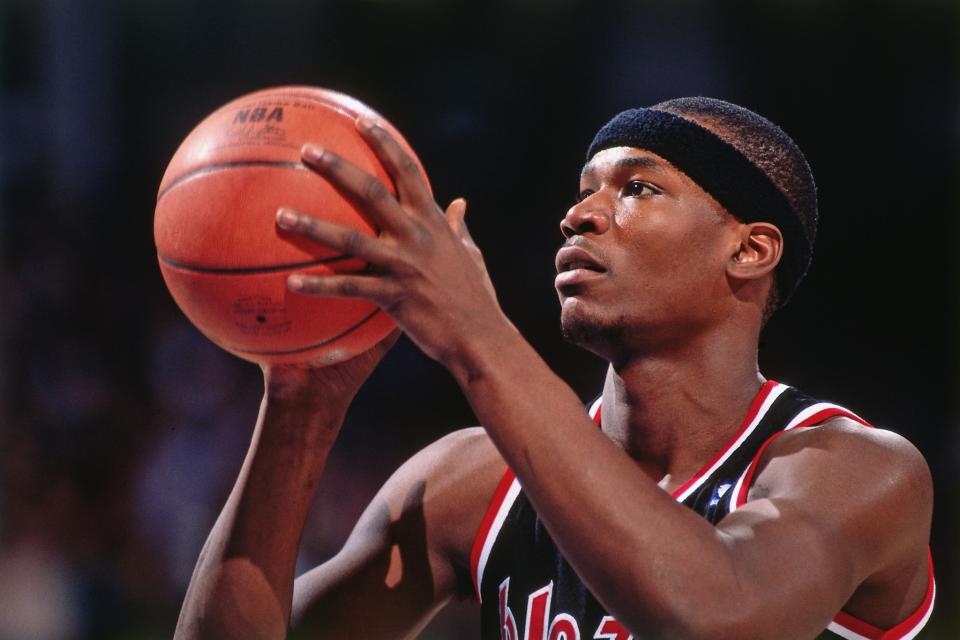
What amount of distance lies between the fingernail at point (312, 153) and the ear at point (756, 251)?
57.3 inches

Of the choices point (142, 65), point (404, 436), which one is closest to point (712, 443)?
point (404, 436)

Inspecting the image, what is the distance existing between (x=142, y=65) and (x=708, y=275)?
4967mm

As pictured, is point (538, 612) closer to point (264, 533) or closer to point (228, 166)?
point (264, 533)

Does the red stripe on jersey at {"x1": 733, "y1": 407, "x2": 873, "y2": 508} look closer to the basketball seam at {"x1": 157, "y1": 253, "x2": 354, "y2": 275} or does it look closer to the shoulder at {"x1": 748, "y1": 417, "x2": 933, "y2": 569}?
the shoulder at {"x1": 748, "y1": 417, "x2": 933, "y2": 569}

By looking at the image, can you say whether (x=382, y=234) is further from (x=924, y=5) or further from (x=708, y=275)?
(x=924, y=5)

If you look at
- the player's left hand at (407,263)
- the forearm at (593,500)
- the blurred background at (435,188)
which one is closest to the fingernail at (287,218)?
the player's left hand at (407,263)

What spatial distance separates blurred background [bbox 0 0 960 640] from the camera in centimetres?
590

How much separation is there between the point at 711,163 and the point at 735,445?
80cm

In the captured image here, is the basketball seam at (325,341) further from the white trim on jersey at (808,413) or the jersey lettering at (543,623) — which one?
the white trim on jersey at (808,413)

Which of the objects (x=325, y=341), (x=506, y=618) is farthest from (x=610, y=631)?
(x=325, y=341)

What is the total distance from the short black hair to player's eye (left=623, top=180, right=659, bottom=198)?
253mm

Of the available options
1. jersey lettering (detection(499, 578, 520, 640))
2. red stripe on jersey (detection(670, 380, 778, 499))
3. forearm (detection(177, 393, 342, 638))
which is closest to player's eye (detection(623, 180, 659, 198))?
red stripe on jersey (detection(670, 380, 778, 499))

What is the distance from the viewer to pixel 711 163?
115 inches

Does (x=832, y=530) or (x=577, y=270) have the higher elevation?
(x=577, y=270)
